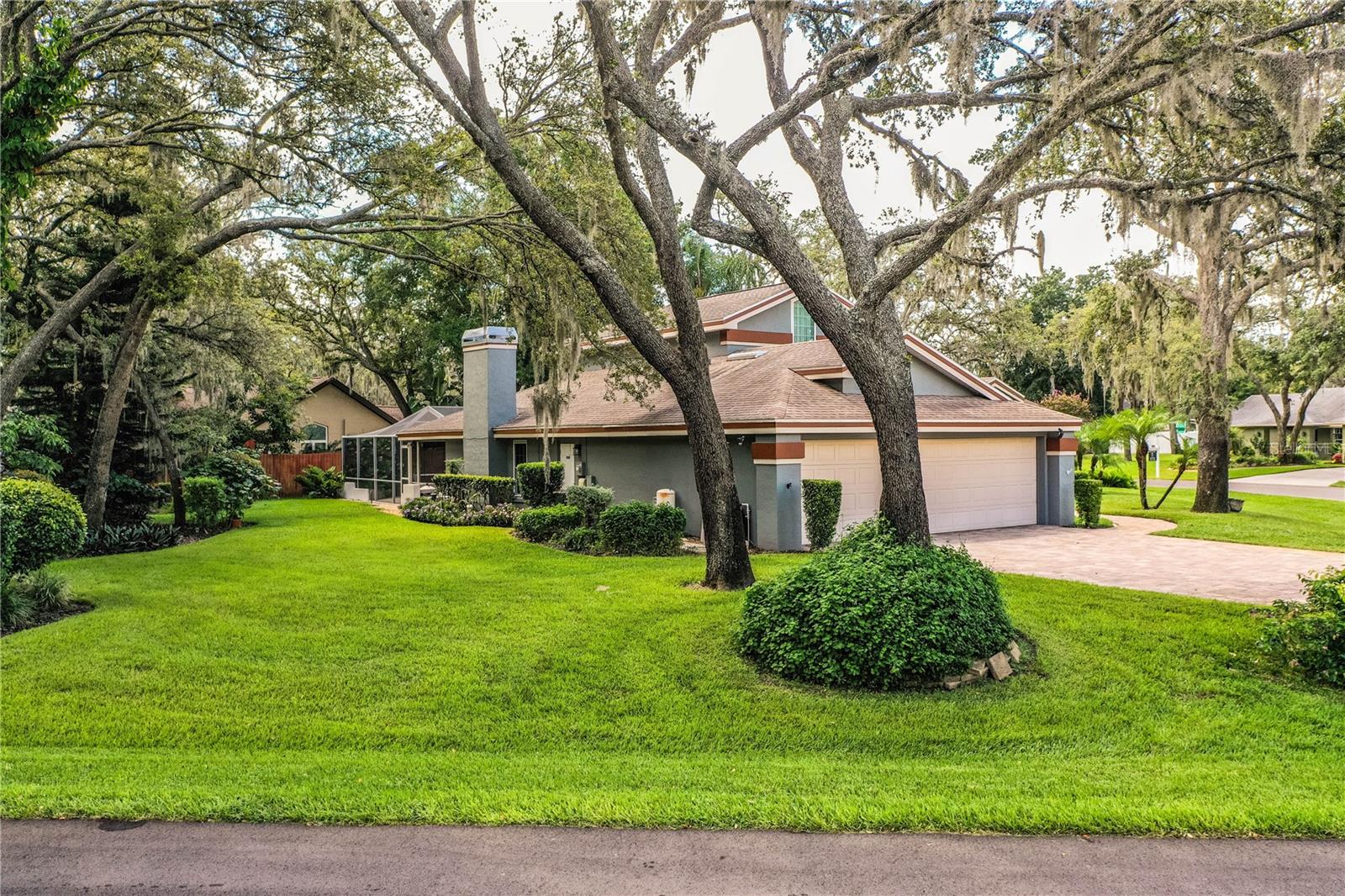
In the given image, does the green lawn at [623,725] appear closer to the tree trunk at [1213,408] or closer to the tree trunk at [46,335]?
the tree trunk at [46,335]

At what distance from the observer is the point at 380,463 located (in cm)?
2647

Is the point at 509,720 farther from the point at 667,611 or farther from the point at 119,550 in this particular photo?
the point at 119,550

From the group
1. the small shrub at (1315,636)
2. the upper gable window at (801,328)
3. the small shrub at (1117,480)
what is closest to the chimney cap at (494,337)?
the upper gable window at (801,328)

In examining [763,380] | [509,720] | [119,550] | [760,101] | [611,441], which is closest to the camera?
[509,720]

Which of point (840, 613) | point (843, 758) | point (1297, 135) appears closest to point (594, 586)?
point (840, 613)

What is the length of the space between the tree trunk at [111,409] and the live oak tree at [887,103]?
33.7 ft

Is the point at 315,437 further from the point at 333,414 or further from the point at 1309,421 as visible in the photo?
the point at 1309,421

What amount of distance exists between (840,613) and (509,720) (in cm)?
286

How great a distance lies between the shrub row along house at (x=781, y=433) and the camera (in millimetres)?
14820

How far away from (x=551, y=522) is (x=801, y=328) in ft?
31.6

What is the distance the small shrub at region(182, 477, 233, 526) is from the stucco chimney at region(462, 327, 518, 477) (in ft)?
19.3

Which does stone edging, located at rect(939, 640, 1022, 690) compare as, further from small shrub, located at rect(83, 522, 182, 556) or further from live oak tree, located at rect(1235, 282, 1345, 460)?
small shrub, located at rect(83, 522, 182, 556)

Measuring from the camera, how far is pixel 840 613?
7.14 meters

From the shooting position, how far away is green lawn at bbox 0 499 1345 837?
15.1 ft
